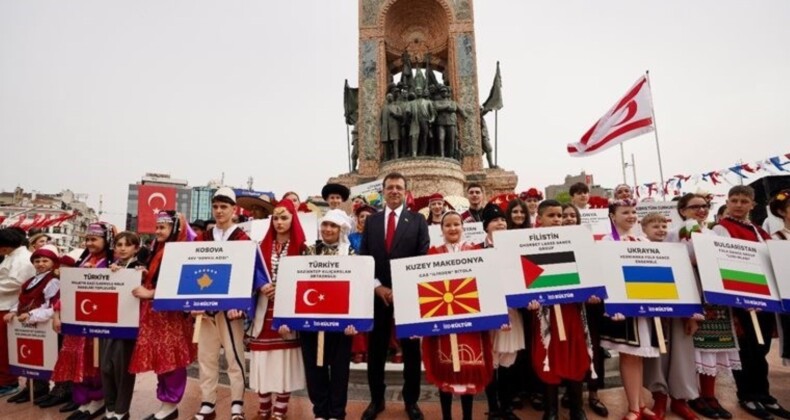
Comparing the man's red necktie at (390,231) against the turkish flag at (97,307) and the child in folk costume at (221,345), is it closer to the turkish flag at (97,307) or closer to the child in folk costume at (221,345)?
the child in folk costume at (221,345)

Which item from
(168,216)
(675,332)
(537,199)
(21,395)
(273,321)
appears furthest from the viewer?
(537,199)

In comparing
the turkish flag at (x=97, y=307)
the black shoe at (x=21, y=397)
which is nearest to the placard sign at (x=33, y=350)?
the black shoe at (x=21, y=397)

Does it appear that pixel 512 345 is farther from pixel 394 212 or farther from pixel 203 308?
pixel 203 308

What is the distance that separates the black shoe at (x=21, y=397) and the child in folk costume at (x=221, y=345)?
7.38ft

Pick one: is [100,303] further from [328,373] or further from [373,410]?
[373,410]

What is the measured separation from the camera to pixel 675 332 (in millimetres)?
3223

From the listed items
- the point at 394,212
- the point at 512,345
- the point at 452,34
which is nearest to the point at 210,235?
the point at 394,212

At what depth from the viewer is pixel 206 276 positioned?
3.04 metres

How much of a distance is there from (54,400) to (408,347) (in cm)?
357

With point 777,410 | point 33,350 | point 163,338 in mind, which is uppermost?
point 163,338

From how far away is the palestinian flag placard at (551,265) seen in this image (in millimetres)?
2797

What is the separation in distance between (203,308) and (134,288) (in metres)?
0.78

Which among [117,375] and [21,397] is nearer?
[117,375]

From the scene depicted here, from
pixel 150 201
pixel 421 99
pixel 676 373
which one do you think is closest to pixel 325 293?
pixel 676 373
